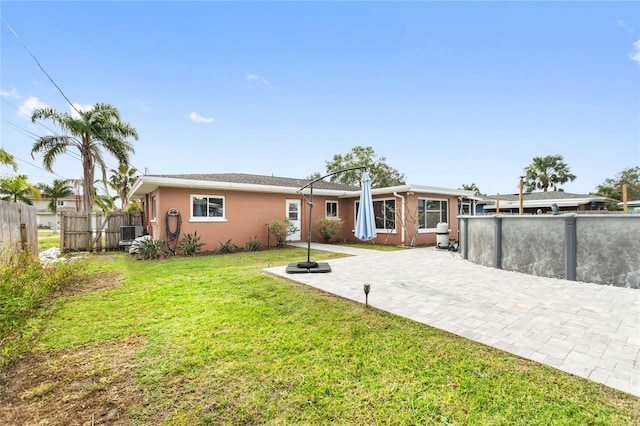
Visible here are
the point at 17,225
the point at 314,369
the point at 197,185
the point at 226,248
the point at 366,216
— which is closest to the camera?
the point at 314,369

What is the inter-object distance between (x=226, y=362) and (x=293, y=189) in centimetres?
1035

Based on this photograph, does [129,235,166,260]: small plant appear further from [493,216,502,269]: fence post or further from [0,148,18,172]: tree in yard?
[493,216,502,269]: fence post

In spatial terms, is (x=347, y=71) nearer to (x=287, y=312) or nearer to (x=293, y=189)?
(x=293, y=189)

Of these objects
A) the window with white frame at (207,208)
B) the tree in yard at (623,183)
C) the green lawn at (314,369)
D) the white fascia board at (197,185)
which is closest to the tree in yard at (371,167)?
the white fascia board at (197,185)

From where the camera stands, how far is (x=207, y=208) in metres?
11.2

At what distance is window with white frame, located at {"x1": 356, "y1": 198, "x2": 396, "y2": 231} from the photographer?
1325cm

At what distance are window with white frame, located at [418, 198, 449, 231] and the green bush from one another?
1269 cm

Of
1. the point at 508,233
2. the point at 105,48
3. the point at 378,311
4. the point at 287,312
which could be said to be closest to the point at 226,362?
the point at 287,312

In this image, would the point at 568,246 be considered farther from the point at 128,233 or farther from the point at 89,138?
the point at 89,138

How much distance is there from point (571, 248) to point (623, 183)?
36.1m

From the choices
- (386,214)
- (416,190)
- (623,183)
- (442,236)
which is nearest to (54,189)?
(386,214)

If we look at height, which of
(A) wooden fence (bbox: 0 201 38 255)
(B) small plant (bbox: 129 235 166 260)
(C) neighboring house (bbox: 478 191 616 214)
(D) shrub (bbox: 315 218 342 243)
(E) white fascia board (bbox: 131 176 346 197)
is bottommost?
(B) small plant (bbox: 129 235 166 260)

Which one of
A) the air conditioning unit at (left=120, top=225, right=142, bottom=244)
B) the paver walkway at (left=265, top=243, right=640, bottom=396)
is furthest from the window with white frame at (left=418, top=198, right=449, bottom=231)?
the air conditioning unit at (left=120, top=225, right=142, bottom=244)

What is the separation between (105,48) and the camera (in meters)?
9.09
